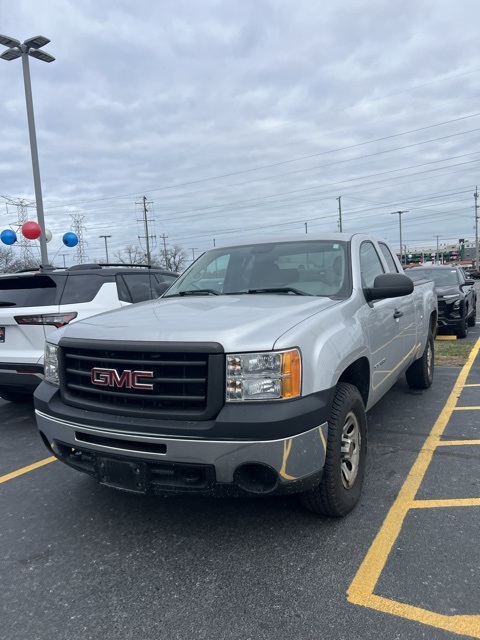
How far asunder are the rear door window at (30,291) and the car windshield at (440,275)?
885cm

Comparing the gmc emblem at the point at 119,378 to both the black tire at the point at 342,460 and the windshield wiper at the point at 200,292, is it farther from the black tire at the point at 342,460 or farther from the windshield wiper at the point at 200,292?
the windshield wiper at the point at 200,292

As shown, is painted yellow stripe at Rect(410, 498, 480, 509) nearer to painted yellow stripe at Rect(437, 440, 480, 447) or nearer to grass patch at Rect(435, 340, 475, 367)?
painted yellow stripe at Rect(437, 440, 480, 447)

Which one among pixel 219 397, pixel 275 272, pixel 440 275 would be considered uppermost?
pixel 275 272

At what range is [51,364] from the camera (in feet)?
10.7

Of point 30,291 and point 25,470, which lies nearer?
point 25,470

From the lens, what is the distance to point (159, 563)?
2736 millimetres

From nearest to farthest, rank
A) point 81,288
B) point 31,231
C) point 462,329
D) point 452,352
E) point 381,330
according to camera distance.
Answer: point 381,330 < point 81,288 < point 452,352 < point 462,329 < point 31,231

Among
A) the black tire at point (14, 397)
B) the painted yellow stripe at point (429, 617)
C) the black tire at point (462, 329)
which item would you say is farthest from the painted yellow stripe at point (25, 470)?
the black tire at point (462, 329)

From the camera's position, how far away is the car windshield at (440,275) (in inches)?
455

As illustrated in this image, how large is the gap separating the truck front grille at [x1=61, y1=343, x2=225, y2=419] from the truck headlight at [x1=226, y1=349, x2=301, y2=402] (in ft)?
0.21

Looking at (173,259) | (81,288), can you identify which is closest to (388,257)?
(81,288)

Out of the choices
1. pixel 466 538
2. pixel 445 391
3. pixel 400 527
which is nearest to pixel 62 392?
pixel 400 527

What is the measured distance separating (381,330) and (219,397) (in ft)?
6.20

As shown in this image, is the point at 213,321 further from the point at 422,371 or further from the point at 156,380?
the point at 422,371
